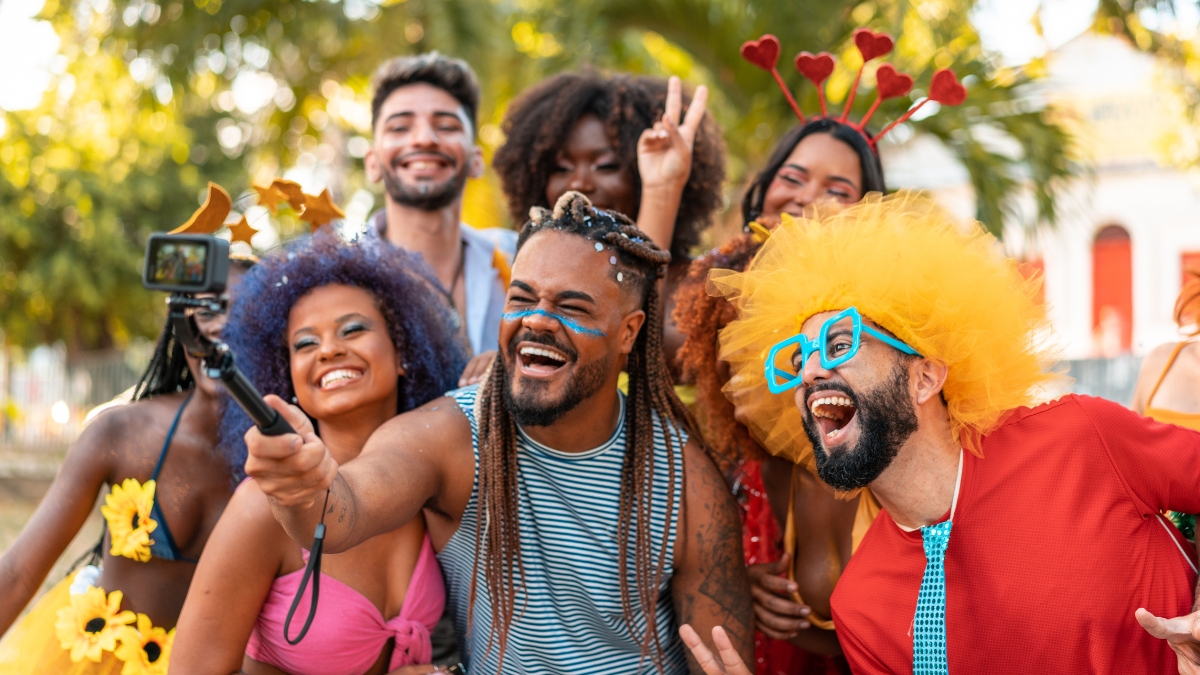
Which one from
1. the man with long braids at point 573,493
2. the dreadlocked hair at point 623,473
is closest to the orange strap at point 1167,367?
the man with long braids at point 573,493

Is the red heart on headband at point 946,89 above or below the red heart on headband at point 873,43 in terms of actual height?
below

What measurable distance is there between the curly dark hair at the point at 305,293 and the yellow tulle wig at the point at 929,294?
50.2 inches

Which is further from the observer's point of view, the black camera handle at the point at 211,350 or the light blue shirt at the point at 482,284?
the light blue shirt at the point at 482,284

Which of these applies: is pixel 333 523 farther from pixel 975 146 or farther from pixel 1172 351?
pixel 975 146

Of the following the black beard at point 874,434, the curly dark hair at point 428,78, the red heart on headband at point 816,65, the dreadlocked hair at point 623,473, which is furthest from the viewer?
the curly dark hair at point 428,78

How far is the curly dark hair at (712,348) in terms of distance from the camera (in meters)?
3.63

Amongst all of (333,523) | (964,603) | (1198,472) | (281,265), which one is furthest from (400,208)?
(1198,472)

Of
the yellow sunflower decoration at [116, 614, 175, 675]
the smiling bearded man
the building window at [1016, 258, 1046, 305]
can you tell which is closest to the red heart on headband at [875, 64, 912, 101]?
the building window at [1016, 258, 1046, 305]

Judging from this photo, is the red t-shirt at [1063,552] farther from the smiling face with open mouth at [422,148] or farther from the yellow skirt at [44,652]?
the smiling face with open mouth at [422,148]

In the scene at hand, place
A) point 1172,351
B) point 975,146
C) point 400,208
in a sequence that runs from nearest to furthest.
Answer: point 1172,351 < point 400,208 < point 975,146

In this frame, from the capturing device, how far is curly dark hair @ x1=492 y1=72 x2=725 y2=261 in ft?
17.0

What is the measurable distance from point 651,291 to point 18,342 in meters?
20.9

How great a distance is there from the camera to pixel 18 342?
20422 mm

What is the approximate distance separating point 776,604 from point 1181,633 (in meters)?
1.28
